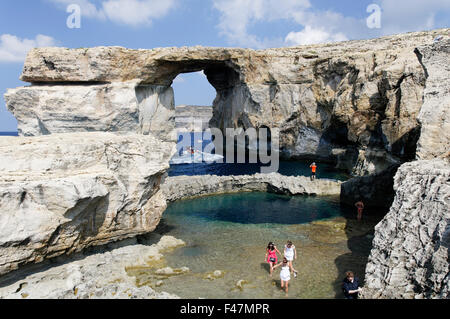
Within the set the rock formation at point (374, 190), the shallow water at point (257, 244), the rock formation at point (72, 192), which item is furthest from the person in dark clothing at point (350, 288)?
the rock formation at point (374, 190)

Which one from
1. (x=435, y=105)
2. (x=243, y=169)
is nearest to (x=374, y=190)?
(x=435, y=105)

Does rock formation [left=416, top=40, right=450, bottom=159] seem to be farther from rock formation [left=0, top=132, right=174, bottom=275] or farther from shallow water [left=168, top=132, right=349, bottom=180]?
shallow water [left=168, top=132, right=349, bottom=180]

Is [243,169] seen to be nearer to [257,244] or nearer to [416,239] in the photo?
[257,244]

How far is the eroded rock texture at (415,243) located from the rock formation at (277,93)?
12024 millimetres

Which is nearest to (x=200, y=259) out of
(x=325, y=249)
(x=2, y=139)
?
(x=325, y=249)

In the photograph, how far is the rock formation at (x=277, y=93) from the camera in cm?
3143

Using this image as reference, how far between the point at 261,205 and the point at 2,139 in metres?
18.2

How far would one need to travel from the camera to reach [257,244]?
16562mm

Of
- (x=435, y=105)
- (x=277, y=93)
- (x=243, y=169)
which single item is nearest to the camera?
(x=435, y=105)

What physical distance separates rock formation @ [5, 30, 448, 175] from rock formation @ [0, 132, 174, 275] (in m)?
17.9

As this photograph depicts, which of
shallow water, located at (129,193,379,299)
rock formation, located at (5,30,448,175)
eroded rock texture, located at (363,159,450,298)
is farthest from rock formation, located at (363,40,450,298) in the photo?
rock formation, located at (5,30,448,175)

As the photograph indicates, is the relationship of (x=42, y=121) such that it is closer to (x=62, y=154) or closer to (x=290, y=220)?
(x=62, y=154)

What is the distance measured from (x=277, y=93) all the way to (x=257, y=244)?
34850mm
